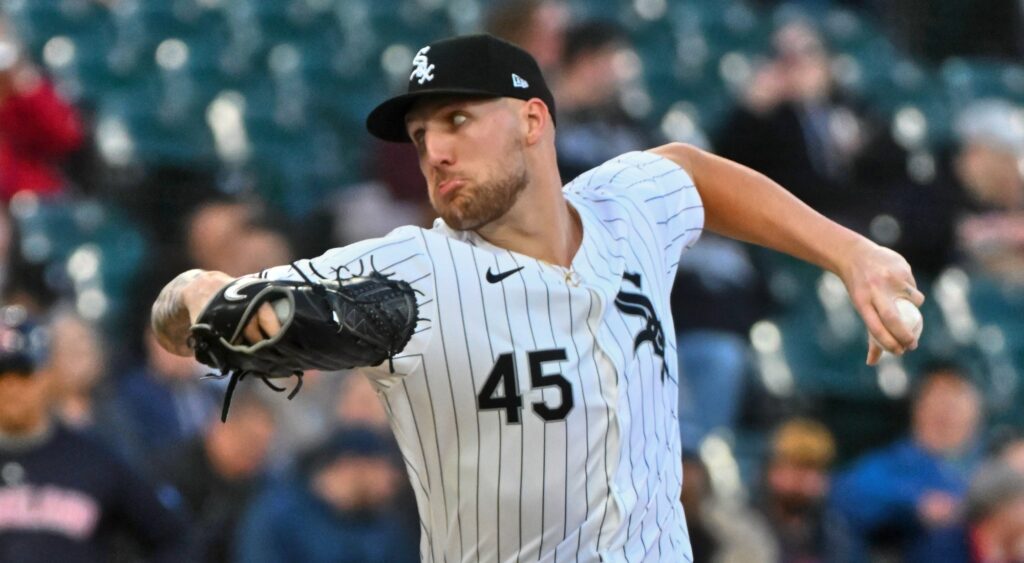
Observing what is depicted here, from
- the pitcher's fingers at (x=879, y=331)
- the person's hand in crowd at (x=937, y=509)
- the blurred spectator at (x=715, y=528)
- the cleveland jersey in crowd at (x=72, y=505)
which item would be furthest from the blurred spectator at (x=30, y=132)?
the pitcher's fingers at (x=879, y=331)

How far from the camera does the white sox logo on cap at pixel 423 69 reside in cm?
323

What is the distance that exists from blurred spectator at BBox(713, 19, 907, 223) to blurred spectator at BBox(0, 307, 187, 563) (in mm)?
3979

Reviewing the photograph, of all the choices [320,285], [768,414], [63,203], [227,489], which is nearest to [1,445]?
[227,489]

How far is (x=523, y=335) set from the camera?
3152mm

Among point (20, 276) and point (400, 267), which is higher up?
point (20, 276)

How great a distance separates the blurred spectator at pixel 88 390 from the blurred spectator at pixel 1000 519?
9.61 ft

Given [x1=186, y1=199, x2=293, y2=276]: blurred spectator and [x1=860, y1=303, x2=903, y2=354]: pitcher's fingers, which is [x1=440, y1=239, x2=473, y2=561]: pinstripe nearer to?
[x1=860, y1=303, x2=903, y2=354]: pitcher's fingers

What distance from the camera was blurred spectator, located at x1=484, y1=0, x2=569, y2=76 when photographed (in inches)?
309

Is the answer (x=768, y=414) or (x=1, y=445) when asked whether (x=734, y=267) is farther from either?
(x=1, y=445)

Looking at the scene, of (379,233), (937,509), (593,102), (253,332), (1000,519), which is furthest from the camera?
(593,102)

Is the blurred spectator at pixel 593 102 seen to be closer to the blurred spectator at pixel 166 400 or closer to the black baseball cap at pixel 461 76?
the blurred spectator at pixel 166 400

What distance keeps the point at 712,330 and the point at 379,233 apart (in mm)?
1422

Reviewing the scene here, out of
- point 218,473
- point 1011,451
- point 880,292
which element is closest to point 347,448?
point 218,473

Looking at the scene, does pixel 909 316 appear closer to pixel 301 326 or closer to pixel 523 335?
pixel 523 335
